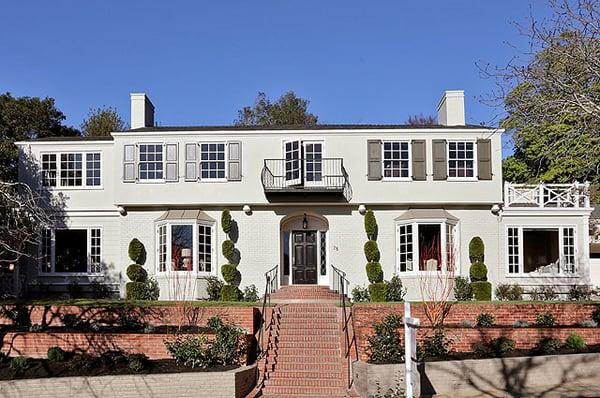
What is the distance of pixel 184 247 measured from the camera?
25.4 metres

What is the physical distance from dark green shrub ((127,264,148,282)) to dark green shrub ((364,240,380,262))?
7.60 metres

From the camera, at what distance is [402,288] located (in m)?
25.0

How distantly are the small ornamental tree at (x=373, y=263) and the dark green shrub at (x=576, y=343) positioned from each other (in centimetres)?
791

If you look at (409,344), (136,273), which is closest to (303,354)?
(409,344)

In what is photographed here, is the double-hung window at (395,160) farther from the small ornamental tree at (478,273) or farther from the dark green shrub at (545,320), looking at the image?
the dark green shrub at (545,320)

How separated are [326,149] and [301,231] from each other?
10.1 ft

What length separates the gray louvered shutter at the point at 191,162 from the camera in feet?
84.4

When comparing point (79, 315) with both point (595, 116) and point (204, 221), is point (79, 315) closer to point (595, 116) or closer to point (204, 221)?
point (204, 221)

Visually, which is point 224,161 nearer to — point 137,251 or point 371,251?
Answer: point 137,251

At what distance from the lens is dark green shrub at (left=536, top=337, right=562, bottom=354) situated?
17016 millimetres

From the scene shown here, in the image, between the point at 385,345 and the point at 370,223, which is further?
the point at 370,223

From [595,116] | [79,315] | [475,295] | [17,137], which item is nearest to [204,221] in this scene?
[79,315]

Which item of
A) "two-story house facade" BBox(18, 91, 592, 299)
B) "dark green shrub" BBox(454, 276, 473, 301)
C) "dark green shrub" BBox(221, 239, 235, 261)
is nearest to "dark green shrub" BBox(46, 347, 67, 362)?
"two-story house facade" BBox(18, 91, 592, 299)

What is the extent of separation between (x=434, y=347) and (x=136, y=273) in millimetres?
12101
